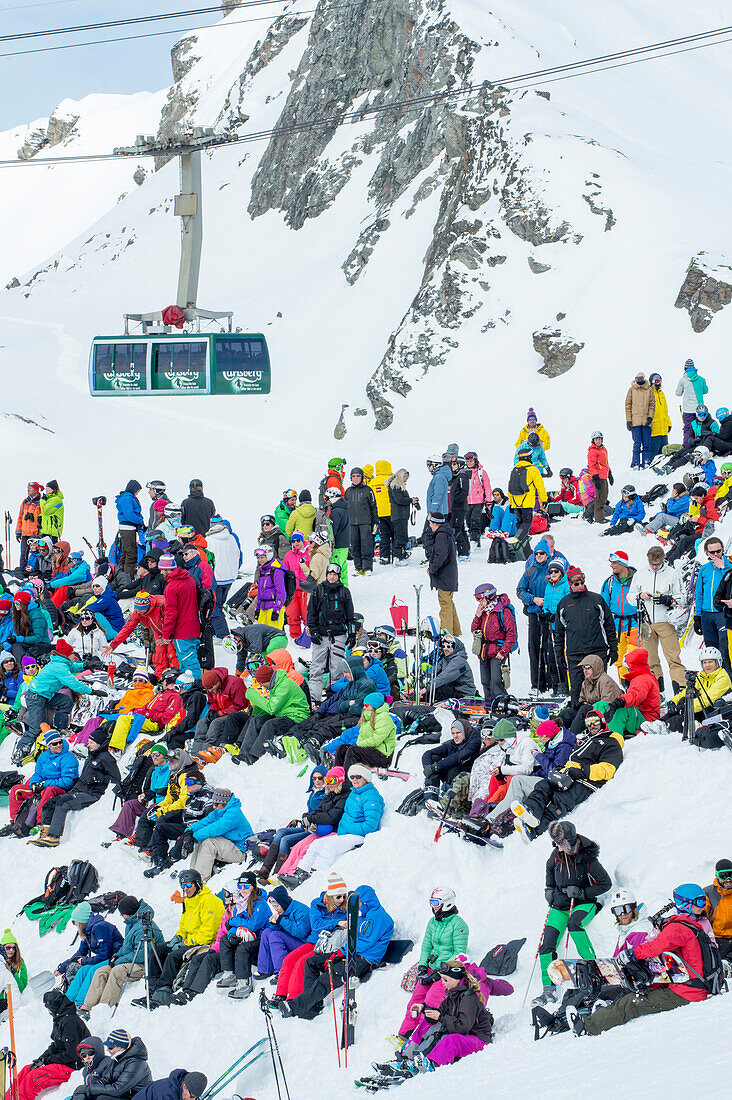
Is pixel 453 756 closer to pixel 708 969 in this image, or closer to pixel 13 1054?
pixel 708 969

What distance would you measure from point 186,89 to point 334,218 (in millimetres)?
67831

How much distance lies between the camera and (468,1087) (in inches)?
269

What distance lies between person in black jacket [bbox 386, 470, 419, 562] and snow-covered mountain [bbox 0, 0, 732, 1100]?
4.02 feet

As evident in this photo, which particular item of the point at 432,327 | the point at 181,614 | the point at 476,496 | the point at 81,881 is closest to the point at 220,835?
the point at 81,881

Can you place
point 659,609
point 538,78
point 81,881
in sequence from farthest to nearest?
point 538,78, point 81,881, point 659,609

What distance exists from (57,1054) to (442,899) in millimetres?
3496

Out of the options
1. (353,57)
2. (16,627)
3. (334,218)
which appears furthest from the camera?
(353,57)

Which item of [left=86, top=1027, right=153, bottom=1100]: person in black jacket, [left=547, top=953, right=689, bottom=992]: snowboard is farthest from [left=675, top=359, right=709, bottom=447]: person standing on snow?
[left=86, top=1027, right=153, bottom=1100]: person in black jacket

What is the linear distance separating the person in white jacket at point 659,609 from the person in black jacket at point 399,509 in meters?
5.97

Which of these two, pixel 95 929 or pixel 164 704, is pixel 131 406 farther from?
pixel 95 929

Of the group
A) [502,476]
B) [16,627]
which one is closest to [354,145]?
[502,476]

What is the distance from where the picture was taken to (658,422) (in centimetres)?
2019

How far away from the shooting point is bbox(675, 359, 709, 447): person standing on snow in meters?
19.0

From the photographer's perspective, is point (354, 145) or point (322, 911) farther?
point (354, 145)
